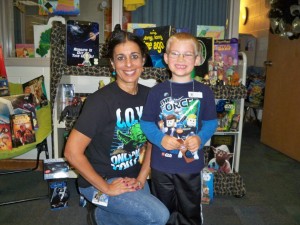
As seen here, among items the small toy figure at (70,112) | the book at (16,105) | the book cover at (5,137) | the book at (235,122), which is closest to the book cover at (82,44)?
the small toy figure at (70,112)

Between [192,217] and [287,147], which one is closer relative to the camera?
[192,217]

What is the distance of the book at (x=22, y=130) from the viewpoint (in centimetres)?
180

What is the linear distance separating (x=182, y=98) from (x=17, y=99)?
3.96 ft

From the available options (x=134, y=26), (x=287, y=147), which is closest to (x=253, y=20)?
(x=287, y=147)

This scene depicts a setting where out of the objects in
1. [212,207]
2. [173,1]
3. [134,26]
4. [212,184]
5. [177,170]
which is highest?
[173,1]

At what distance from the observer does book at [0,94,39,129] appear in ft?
5.90

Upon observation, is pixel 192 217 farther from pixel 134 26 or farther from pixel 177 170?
pixel 134 26

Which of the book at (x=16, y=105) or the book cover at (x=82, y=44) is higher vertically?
the book cover at (x=82, y=44)

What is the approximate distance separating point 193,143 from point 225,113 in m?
1.08

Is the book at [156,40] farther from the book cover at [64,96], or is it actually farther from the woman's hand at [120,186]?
the woman's hand at [120,186]

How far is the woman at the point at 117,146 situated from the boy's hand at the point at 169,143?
136mm

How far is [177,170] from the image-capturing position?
50.9 inches

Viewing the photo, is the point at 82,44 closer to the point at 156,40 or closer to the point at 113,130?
the point at 156,40

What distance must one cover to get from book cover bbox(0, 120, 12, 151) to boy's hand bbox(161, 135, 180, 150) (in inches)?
44.1
